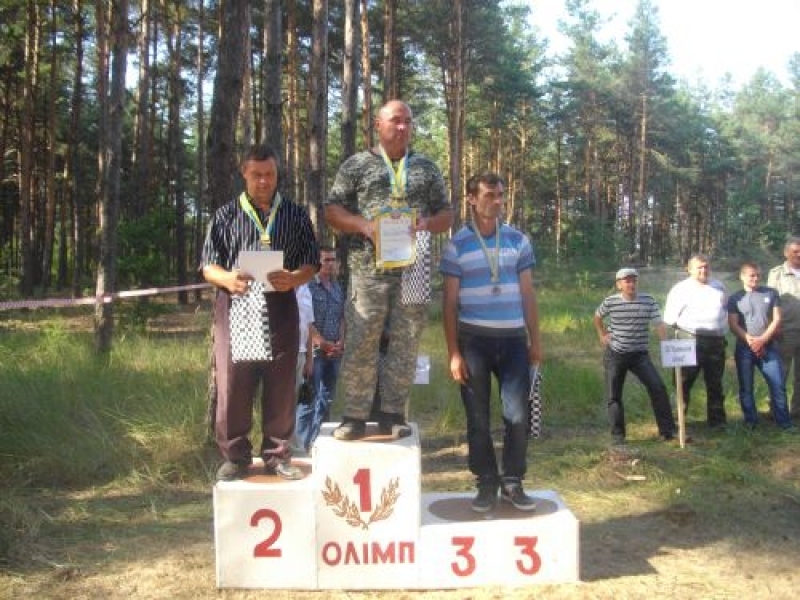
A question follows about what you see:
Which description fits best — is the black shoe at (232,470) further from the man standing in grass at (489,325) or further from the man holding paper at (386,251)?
the man standing in grass at (489,325)

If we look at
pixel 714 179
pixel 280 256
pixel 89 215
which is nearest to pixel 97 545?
pixel 280 256

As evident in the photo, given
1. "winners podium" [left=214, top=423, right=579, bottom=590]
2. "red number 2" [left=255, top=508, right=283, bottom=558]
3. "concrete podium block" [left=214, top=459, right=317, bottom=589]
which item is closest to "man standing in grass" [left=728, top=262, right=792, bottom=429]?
"winners podium" [left=214, top=423, right=579, bottom=590]

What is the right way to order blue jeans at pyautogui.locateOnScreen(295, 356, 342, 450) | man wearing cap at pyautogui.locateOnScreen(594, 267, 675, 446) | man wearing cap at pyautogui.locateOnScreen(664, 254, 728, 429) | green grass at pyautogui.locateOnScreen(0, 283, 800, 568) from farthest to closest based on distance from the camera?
1. man wearing cap at pyautogui.locateOnScreen(664, 254, 728, 429)
2. man wearing cap at pyautogui.locateOnScreen(594, 267, 675, 446)
3. blue jeans at pyautogui.locateOnScreen(295, 356, 342, 450)
4. green grass at pyautogui.locateOnScreen(0, 283, 800, 568)

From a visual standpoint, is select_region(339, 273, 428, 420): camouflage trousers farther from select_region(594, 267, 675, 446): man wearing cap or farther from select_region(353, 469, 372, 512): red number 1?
select_region(594, 267, 675, 446): man wearing cap

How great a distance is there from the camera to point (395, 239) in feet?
12.3

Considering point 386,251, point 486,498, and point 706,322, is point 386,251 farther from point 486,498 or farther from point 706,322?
point 706,322

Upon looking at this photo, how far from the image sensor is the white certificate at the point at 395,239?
3730 millimetres

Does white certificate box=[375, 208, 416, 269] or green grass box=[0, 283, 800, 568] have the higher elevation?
white certificate box=[375, 208, 416, 269]

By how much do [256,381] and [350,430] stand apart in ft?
1.93

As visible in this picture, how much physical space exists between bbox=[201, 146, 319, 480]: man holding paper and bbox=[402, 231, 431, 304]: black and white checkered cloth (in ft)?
1.72

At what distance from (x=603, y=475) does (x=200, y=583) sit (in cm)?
336

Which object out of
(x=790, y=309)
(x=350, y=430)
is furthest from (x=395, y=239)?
(x=790, y=309)

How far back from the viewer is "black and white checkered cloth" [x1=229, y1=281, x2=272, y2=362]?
3.78 m

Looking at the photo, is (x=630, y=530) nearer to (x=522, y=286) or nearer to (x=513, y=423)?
(x=513, y=423)
